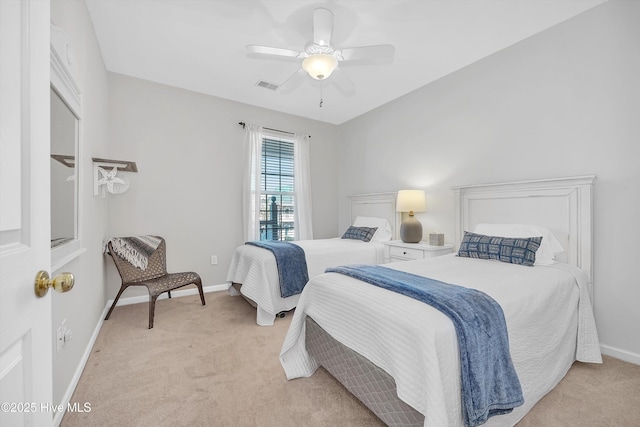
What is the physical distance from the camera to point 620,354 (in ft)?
6.77

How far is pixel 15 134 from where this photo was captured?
603 mm

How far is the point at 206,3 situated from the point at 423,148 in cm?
270

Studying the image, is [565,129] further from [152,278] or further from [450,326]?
[152,278]

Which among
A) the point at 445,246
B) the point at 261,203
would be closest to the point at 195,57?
the point at 261,203

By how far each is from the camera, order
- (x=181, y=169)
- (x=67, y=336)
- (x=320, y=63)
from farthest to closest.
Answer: (x=181, y=169) < (x=320, y=63) < (x=67, y=336)

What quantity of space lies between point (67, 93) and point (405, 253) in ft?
10.3

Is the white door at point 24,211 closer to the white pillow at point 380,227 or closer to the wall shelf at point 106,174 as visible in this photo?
the wall shelf at point 106,174

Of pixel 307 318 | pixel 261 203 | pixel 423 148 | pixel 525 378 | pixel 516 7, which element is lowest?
pixel 525 378

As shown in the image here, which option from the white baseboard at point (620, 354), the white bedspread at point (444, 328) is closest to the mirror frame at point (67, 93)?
the white bedspread at point (444, 328)

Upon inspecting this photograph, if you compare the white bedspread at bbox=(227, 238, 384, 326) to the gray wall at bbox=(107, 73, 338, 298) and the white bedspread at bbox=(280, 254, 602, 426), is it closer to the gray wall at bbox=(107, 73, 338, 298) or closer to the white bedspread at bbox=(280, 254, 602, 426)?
the gray wall at bbox=(107, 73, 338, 298)

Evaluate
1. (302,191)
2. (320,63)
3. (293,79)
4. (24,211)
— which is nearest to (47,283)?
(24,211)

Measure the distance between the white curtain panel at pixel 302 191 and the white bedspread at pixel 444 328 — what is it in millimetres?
2381

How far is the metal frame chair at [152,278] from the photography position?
8.67 ft

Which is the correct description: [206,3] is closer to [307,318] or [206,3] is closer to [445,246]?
[307,318]
